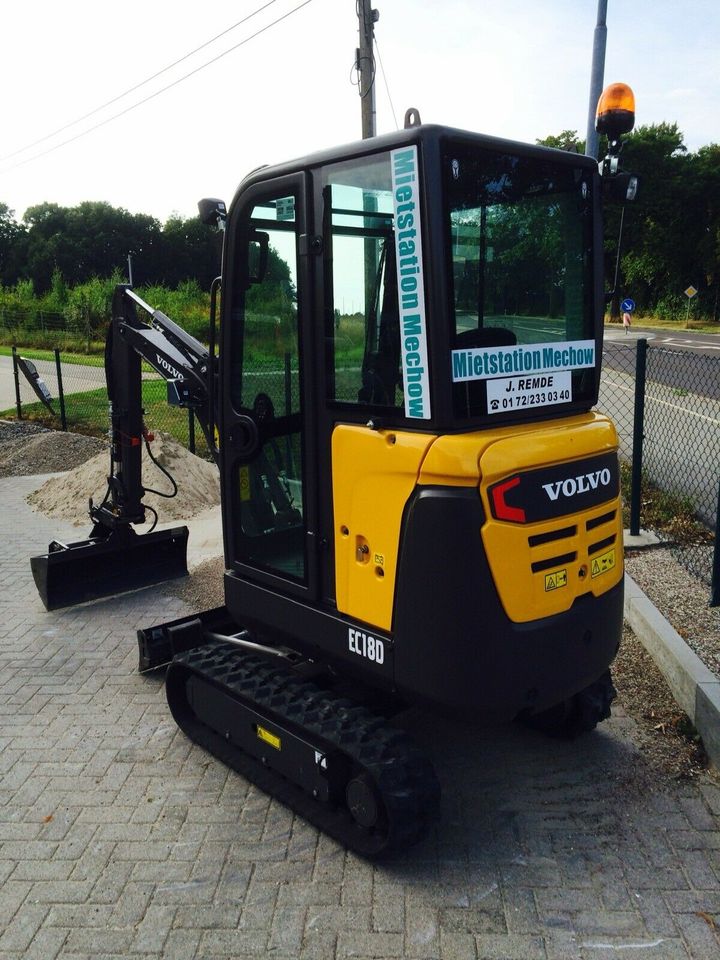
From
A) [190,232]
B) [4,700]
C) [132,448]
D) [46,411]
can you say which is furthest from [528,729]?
[190,232]

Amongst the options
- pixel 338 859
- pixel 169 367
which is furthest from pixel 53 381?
pixel 338 859

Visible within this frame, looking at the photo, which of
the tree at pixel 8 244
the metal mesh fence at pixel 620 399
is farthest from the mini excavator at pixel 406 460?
the tree at pixel 8 244

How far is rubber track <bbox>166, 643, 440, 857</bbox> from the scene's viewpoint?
303 cm


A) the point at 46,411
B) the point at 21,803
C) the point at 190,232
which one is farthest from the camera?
the point at 190,232

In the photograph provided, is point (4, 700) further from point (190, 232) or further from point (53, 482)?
point (190, 232)

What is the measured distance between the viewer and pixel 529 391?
10.3ft

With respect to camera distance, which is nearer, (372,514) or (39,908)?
(39,908)

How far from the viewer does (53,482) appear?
959cm

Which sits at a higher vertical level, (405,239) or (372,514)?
(405,239)

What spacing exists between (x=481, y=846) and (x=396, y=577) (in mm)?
1197

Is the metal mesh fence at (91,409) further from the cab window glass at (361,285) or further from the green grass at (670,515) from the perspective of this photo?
the cab window glass at (361,285)

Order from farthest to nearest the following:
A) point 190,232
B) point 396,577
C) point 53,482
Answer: point 190,232, point 53,482, point 396,577

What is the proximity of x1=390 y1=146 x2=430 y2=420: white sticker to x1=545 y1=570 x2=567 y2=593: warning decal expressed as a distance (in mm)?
799

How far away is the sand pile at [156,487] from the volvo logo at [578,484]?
5.83m
